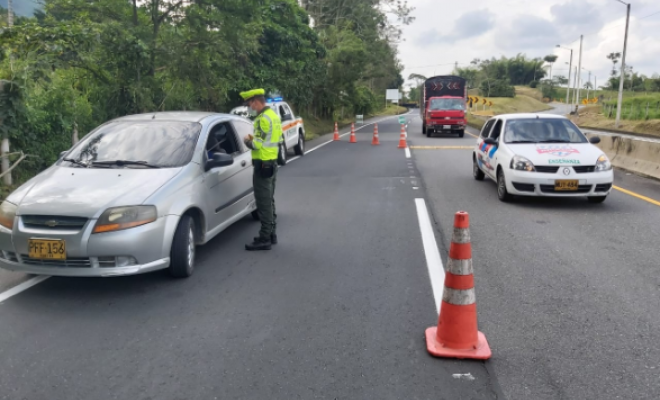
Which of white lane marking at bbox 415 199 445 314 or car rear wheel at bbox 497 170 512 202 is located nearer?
white lane marking at bbox 415 199 445 314

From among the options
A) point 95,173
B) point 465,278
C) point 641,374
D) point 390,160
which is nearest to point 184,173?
point 95,173

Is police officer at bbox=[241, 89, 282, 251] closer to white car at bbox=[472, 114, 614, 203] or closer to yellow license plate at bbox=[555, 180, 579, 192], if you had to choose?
white car at bbox=[472, 114, 614, 203]

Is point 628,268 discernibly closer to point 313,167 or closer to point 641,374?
point 641,374

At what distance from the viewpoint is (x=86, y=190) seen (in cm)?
532

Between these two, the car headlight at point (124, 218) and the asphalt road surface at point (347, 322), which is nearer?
the asphalt road surface at point (347, 322)

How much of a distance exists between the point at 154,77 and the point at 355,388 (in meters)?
12.4

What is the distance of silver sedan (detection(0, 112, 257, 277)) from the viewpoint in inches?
197

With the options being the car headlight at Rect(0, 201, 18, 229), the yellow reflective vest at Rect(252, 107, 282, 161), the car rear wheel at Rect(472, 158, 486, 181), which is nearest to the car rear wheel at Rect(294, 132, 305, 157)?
the car rear wheel at Rect(472, 158, 486, 181)

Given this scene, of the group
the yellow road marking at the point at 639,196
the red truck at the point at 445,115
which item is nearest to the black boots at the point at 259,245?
the yellow road marking at the point at 639,196

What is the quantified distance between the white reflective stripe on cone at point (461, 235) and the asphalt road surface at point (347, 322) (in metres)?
0.81

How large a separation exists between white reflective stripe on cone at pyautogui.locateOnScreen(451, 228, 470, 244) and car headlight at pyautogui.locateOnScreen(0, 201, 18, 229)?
3.89 meters

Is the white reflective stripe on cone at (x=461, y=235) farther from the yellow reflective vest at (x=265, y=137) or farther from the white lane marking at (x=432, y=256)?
the yellow reflective vest at (x=265, y=137)

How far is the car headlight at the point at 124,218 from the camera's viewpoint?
16.5ft

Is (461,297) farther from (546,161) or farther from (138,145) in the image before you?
(546,161)
